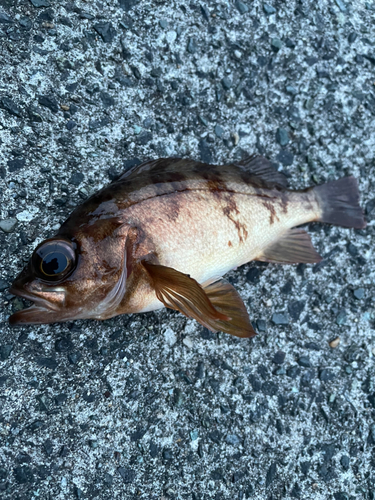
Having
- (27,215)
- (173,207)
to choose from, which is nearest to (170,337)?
(173,207)

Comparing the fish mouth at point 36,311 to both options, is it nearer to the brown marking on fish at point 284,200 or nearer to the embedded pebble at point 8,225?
the embedded pebble at point 8,225

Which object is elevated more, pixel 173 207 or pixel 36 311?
pixel 173 207

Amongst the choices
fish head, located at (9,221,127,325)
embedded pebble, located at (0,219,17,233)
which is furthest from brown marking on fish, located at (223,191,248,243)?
embedded pebble, located at (0,219,17,233)

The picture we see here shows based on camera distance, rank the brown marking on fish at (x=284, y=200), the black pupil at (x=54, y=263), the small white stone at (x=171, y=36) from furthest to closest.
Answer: the small white stone at (x=171, y=36) → the brown marking on fish at (x=284, y=200) → the black pupil at (x=54, y=263)

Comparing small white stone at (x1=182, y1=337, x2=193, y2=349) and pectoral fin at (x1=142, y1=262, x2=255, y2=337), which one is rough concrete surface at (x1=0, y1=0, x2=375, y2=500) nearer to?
small white stone at (x1=182, y1=337, x2=193, y2=349)

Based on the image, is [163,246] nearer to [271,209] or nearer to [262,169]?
[271,209]

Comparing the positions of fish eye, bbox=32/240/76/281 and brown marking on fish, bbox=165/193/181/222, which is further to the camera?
brown marking on fish, bbox=165/193/181/222

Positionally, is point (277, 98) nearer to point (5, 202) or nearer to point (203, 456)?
point (5, 202)

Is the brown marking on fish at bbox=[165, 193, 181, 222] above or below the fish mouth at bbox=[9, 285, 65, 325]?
above

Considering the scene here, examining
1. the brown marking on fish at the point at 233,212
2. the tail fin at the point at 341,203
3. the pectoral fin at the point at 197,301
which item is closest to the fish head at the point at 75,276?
the pectoral fin at the point at 197,301
